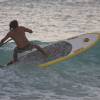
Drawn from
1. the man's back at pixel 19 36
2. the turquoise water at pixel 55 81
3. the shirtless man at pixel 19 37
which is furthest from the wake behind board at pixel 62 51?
the man's back at pixel 19 36

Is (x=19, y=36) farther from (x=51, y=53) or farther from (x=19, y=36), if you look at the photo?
(x=51, y=53)

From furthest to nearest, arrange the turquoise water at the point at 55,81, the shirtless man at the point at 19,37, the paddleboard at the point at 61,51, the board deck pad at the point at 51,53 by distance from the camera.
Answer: the board deck pad at the point at 51,53 < the paddleboard at the point at 61,51 < the shirtless man at the point at 19,37 < the turquoise water at the point at 55,81

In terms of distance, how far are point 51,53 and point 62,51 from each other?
0.39 m

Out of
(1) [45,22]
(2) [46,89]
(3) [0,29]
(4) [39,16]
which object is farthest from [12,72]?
(4) [39,16]

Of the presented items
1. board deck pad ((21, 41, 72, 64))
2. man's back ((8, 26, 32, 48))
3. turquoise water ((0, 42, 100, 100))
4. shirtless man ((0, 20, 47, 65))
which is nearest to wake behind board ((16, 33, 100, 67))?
board deck pad ((21, 41, 72, 64))

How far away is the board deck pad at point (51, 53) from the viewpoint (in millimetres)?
13559

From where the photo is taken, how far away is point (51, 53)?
14.0 m

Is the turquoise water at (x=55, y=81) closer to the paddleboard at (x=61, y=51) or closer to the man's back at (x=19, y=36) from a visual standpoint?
the paddleboard at (x=61, y=51)

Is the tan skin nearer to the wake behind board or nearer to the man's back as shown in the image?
the man's back

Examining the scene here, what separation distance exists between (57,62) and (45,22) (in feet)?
43.8

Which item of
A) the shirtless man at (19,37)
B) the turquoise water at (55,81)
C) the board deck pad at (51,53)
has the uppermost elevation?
the shirtless man at (19,37)

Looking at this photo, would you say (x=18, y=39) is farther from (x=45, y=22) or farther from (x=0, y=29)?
(x=45, y=22)

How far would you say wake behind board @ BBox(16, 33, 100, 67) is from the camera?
13.2 meters

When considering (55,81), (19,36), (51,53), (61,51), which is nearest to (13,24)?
(19,36)
